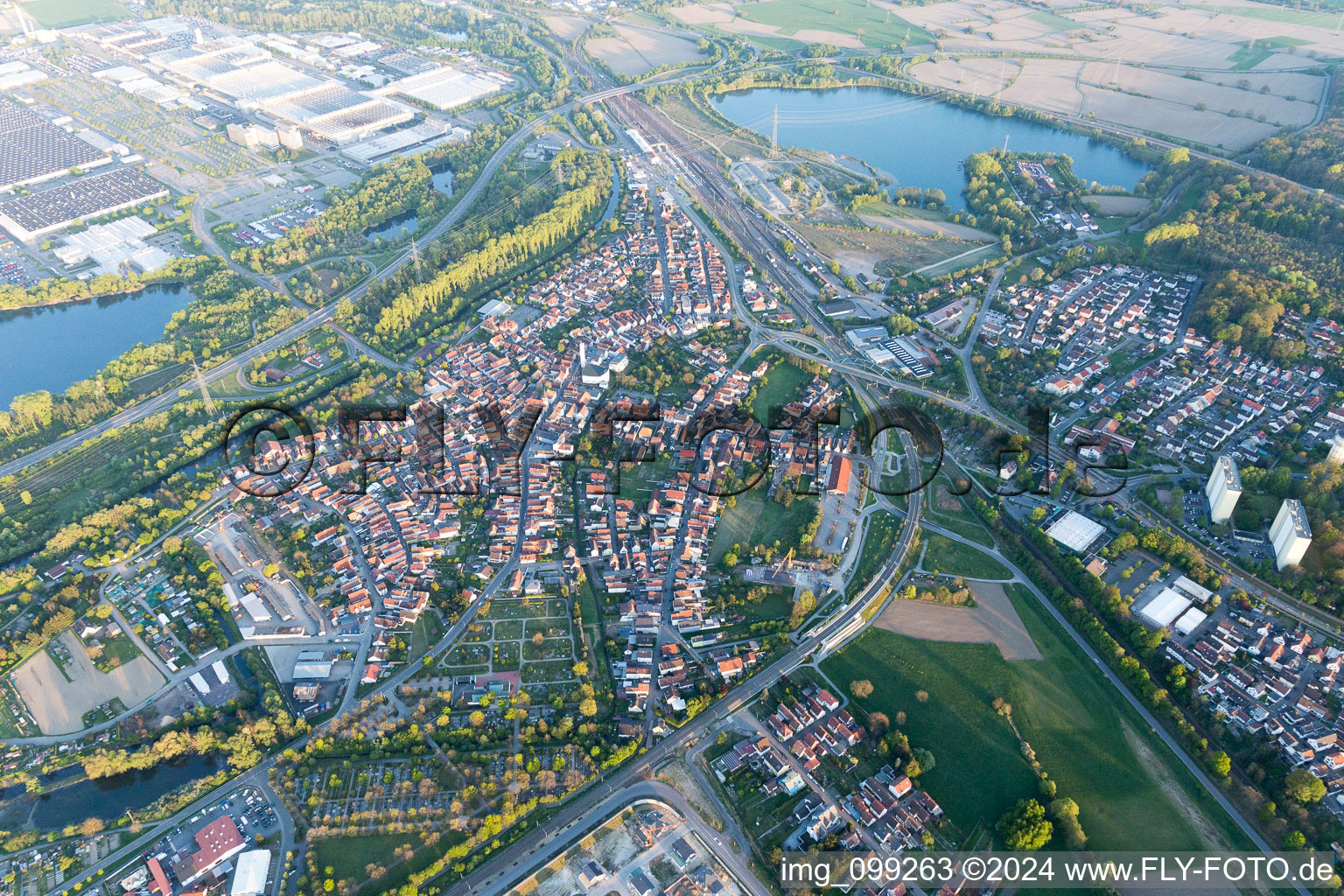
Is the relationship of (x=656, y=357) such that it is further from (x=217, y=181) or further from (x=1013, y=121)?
(x=1013, y=121)

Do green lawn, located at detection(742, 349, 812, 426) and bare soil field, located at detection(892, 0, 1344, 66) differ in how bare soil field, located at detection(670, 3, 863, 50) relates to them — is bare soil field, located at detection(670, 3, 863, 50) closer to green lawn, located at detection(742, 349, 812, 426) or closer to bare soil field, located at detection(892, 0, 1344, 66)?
bare soil field, located at detection(892, 0, 1344, 66)

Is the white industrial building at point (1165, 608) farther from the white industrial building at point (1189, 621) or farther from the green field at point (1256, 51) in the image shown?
the green field at point (1256, 51)

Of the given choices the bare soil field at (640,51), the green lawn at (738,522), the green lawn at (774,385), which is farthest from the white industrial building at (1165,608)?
the bare soil field at (640,51)

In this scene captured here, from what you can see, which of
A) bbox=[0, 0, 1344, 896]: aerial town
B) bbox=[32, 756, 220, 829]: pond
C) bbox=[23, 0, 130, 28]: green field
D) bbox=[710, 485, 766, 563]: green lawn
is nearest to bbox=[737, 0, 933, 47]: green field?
bbox=[0, 0, 1344, 896]: aerial town

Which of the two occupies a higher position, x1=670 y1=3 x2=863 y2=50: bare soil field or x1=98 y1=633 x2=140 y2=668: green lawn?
x1=670 y1=3 x2=863 y2=50: bare soil field

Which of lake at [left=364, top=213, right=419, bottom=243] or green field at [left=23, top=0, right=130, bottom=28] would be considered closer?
lake at [left=364, top=213, right=419, bottom=243]
